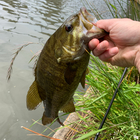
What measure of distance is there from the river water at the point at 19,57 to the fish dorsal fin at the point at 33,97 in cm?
104

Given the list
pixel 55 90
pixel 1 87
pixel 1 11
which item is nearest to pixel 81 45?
pixel 55 90

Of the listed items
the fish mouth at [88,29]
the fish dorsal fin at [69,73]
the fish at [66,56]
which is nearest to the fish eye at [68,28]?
the fish at [66,56]

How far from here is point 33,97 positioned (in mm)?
1466

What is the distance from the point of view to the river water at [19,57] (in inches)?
119

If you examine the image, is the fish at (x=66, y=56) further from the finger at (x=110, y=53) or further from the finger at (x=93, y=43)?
the finger at (x=110, y=53)

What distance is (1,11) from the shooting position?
7.42m

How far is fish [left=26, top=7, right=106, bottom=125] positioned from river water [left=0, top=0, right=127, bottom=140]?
3.78 feet

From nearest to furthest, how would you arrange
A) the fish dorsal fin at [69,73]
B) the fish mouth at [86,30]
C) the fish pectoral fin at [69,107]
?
the fish mouth at [86,30] < the fish dorsal fin at [69,73] < the fish pectoral fin at [69,107]

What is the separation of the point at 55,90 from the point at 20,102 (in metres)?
2.44

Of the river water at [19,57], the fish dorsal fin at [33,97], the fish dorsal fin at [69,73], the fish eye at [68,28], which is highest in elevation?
the fish eye at [68,28]

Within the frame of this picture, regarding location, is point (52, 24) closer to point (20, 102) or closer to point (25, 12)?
point (25, 12)

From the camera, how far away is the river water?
119 inches

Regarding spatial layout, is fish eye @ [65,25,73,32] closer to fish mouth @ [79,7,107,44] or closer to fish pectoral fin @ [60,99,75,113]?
fish mouth @ [79,7,107,44]

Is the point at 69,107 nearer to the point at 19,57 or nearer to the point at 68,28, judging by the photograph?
the point at 68,28
